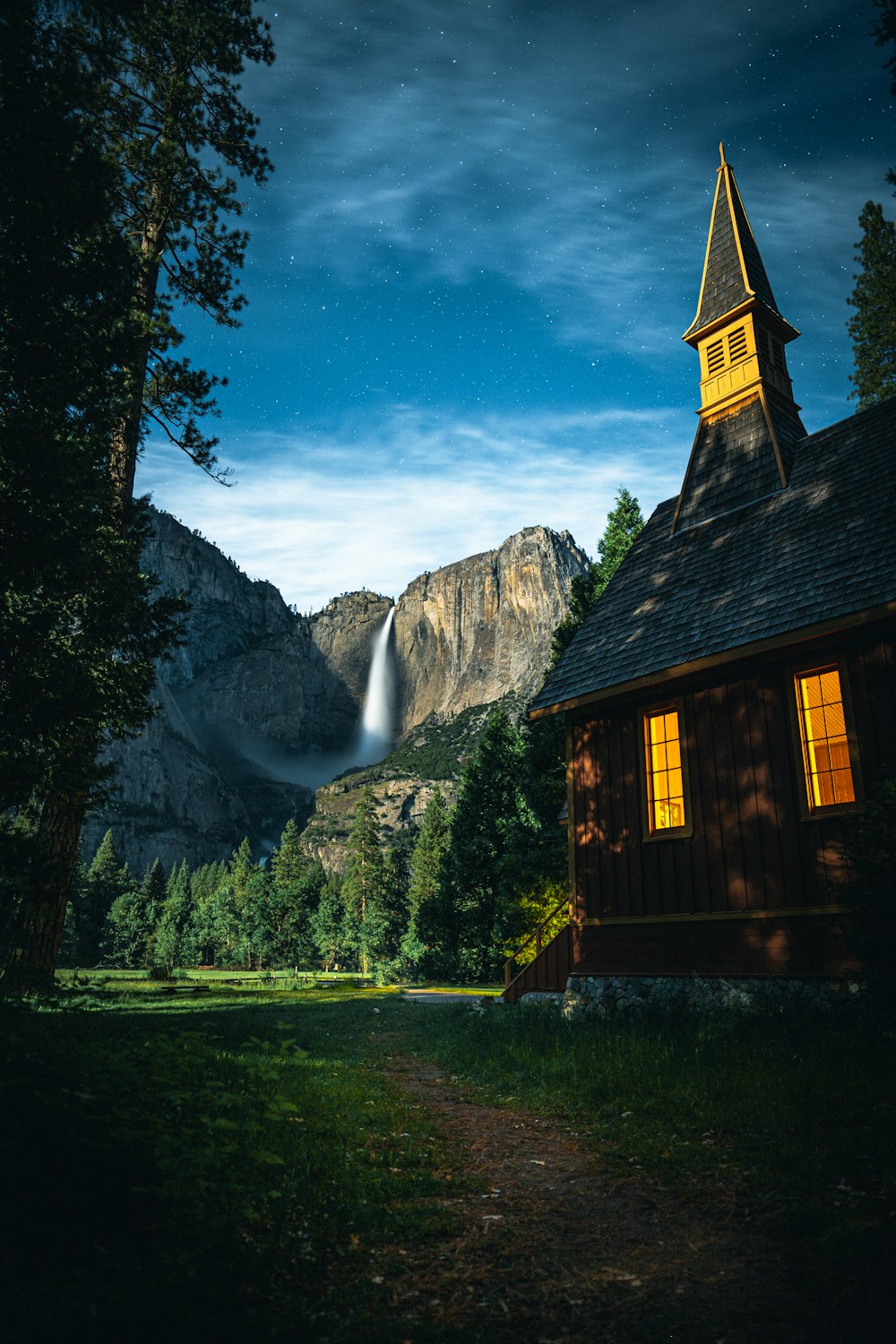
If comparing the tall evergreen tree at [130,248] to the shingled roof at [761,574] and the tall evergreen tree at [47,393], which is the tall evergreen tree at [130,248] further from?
the shingled roof at [761,574]

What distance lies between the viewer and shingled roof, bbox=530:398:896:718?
9.62m

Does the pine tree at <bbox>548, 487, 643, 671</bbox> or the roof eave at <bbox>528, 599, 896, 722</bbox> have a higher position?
the pine tree at <bbox>548, 487, 643, 671</bbox>

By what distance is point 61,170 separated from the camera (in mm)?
5707

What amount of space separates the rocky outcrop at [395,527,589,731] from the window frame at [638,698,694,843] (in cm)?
14035

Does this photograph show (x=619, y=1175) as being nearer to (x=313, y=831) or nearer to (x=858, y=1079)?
(x=858, y=1079)

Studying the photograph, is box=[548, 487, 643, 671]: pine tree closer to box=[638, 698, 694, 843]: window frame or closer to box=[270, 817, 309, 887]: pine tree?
box=[638, 698, 694, 843]: window frame

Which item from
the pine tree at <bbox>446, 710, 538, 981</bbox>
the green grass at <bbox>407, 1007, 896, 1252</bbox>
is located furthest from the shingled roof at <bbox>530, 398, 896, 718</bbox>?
the pine tree at <bbox>446, 710, 538, 981</bbox>

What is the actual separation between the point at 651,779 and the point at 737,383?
27.6ft

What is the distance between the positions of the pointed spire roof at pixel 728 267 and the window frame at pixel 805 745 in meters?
8.92

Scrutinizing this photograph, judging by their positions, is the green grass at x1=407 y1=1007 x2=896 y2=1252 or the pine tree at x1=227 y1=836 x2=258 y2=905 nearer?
the green grass at x1=407 y1=1007 x2=896 y2=1252

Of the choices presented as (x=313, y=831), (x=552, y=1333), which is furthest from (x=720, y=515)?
(x=313, y=831)

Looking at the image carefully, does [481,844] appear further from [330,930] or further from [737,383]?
[330,930]

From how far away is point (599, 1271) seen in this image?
3.47m

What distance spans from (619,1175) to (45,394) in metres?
7.53
